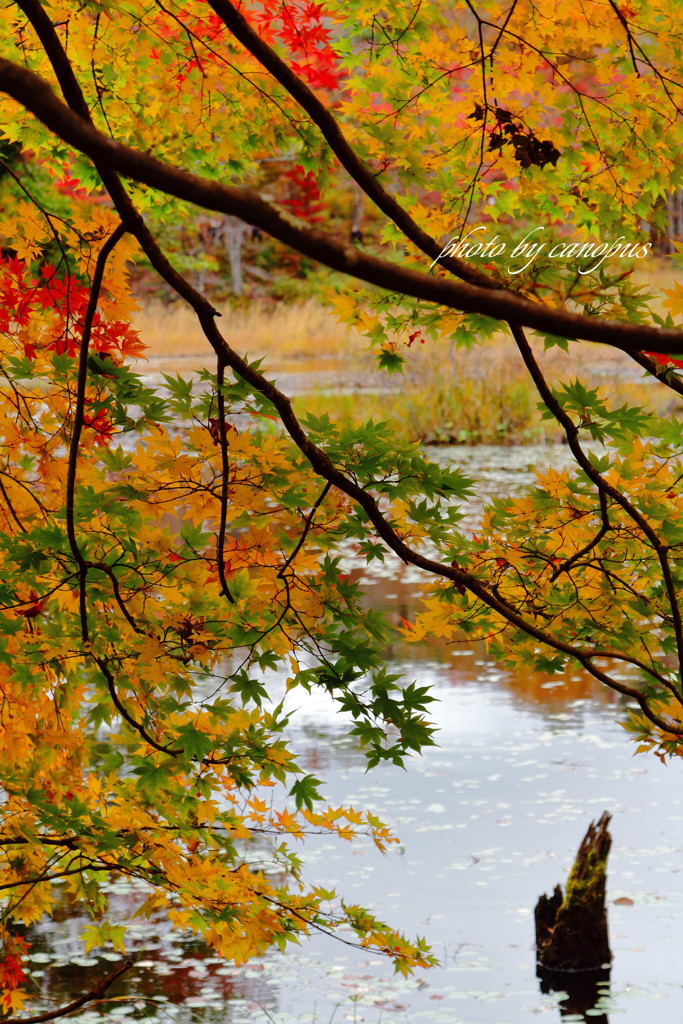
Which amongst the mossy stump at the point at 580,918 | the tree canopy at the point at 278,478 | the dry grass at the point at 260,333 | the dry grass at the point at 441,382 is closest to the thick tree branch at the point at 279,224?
the tree canopy at the point at 278,478

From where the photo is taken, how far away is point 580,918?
4.67m

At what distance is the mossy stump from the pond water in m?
0.08

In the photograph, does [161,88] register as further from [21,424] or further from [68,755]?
[68,755]

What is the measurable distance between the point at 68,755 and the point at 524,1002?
208 centimetres

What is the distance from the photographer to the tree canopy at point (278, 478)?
2.31 meters

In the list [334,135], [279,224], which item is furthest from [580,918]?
[279,224]

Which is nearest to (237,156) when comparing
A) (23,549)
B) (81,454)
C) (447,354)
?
(81,454)

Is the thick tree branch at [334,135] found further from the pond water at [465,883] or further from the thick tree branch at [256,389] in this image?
the pond water at [465,883]

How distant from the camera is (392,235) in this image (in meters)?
3.28

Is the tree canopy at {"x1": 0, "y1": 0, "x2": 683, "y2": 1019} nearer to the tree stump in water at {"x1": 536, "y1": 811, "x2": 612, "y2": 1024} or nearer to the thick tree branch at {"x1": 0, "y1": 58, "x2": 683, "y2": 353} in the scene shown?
the thick tree branch at {"x1": 0, "y1": 58, "x2": 683, "y2": 353}

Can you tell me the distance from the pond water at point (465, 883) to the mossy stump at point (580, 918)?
78mm

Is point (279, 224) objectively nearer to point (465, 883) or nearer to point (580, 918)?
point (580, 918)

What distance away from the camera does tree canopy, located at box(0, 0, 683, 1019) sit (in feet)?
7.59

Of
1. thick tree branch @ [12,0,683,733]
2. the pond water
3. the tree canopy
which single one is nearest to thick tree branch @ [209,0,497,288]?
the tree canopy
